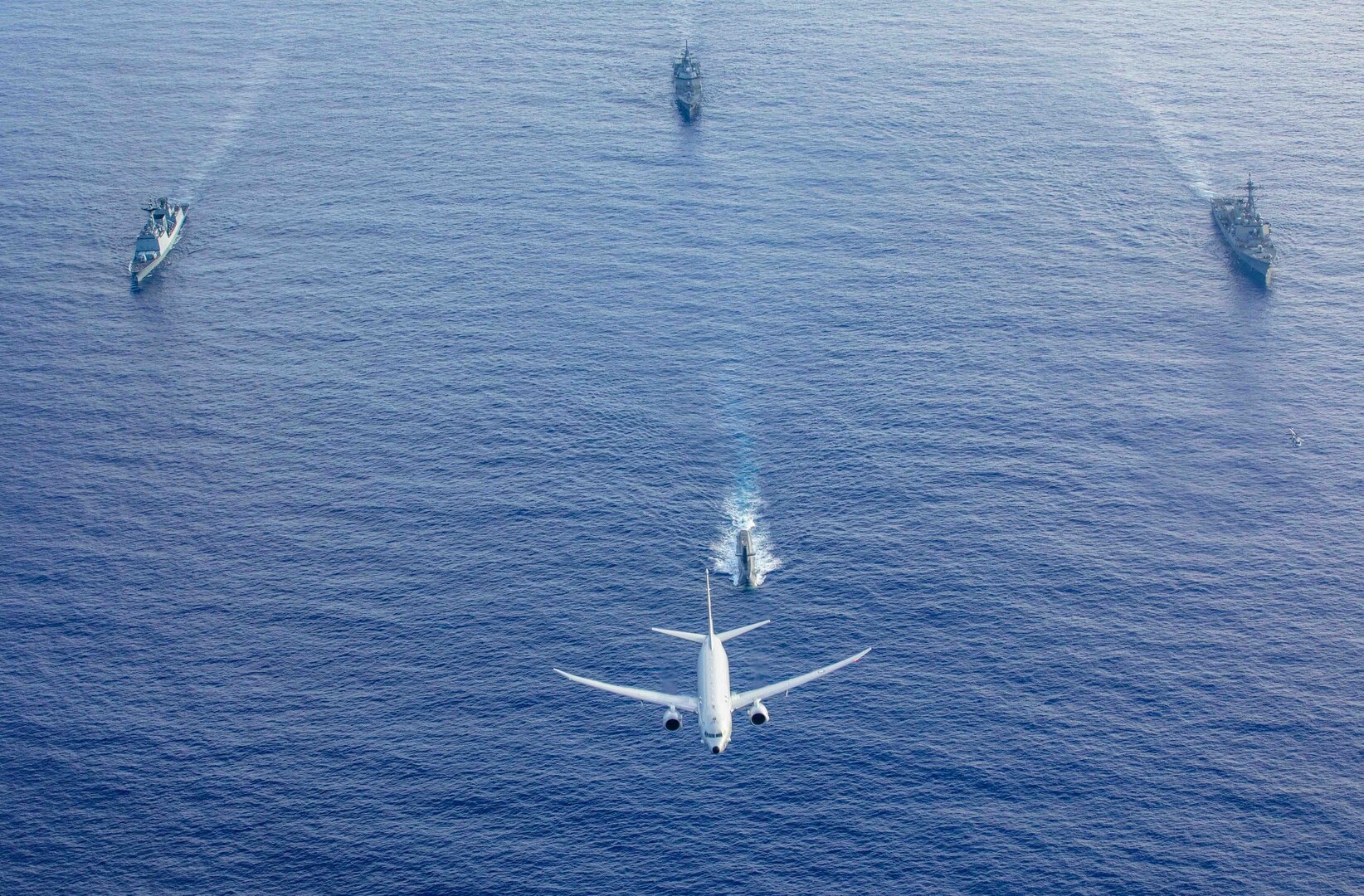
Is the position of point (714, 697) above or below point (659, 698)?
above

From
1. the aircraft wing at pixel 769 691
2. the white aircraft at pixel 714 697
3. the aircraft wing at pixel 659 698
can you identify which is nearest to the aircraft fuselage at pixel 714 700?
the white aircraft at pixel 714 697

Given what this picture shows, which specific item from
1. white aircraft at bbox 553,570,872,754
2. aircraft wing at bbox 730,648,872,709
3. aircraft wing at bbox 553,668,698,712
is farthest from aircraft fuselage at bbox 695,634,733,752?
aircraft wing at bbox 730,648,872,709

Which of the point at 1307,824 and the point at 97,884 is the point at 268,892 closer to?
the point at 97,884

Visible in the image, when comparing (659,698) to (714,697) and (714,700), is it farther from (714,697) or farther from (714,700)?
(714,700)

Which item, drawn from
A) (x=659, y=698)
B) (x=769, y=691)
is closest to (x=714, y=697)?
(x=769, y=691)

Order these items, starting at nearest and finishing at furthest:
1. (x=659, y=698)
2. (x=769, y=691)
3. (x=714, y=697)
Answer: (x=714, y=697) < (x=769, y=691) < (x=659, y=698)

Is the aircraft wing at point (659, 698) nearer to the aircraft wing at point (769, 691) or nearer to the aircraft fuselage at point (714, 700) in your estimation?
the aircraft fuselage at point (714, 700)

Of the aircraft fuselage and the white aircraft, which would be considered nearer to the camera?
the aircraft fuselage

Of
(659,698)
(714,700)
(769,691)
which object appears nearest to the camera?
(714,700)

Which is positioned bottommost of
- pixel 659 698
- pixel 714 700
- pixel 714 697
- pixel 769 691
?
pixel 659 698

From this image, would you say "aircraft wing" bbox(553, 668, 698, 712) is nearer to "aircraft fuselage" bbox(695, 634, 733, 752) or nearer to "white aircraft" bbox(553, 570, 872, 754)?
"white aircraft" bbox(553, 570, 872, 754)

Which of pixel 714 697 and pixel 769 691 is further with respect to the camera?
pixel 769 691
